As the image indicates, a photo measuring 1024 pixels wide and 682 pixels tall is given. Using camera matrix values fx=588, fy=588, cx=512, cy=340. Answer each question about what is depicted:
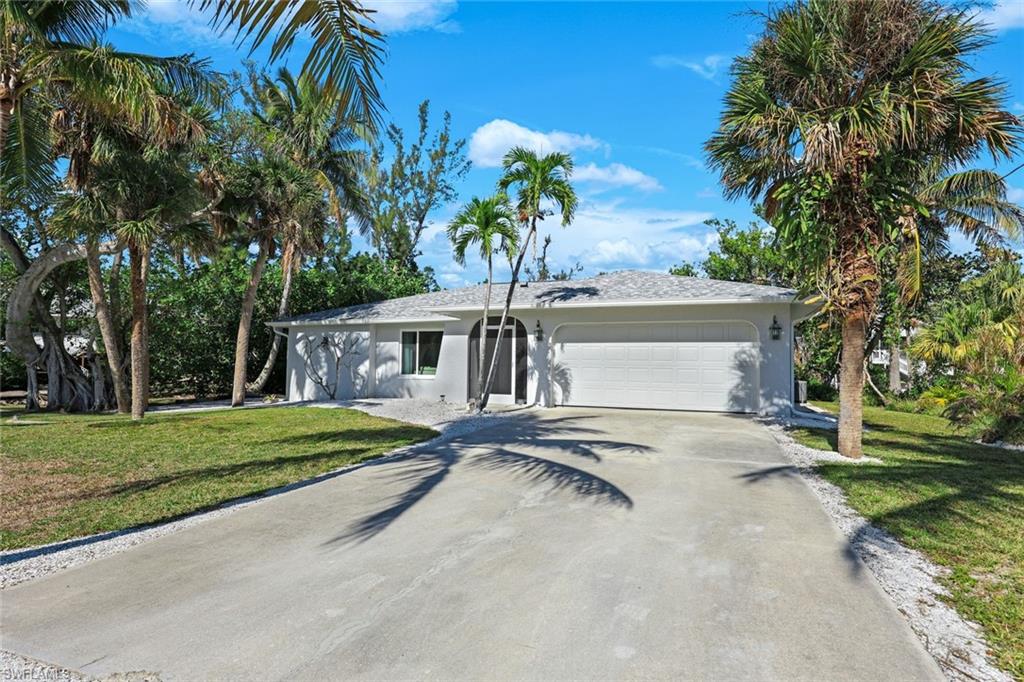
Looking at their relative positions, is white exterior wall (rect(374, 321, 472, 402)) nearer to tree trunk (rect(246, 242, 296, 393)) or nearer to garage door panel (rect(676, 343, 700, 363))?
tree trunk (rect(246, 242, 296, 393))

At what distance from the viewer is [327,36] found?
4164 millimetres

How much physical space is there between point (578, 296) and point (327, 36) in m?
12.3

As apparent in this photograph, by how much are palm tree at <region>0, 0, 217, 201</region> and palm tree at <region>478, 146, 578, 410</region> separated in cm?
745

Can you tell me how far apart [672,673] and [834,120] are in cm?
784

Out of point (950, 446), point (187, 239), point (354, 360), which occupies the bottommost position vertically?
point (950, 446)

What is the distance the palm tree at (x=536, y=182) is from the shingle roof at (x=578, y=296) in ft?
7.75

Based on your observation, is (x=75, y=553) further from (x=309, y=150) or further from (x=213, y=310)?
(x=213, y=310)

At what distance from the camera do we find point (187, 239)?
1403cm

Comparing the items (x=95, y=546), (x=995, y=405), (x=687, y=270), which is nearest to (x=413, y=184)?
(x=687, y=270)

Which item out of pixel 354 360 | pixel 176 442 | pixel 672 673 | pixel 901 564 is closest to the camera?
pixel 672 673

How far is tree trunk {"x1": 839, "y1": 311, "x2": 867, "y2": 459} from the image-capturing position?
892 centimetres

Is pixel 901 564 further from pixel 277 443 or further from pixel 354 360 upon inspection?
pixel 354 360

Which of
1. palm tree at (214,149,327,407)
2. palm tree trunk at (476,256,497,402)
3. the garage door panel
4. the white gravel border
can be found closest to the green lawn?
the garage door panel

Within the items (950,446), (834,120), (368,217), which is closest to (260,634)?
(834,120)
